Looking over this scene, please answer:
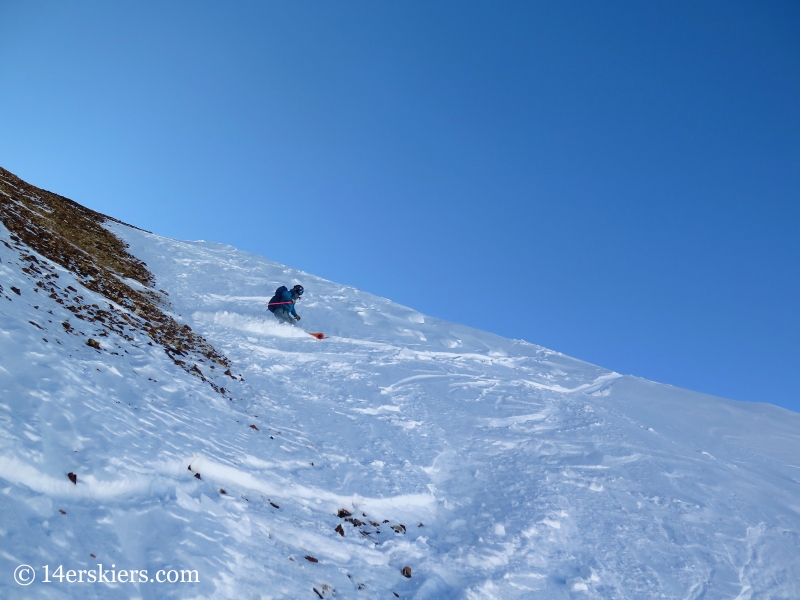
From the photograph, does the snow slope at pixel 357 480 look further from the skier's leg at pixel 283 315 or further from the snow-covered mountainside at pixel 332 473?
the skier's leg at pixel 283 315

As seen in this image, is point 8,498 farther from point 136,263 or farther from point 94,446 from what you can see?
point 136,263

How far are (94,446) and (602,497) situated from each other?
598cm

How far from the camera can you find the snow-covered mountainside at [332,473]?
3414mm

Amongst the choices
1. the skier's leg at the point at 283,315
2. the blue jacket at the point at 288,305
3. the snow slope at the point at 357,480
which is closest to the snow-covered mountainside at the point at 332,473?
the snow slope at the point at 357,480

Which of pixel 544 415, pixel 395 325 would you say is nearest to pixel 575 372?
pixel 544 415

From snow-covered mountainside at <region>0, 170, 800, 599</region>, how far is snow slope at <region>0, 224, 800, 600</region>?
24mm

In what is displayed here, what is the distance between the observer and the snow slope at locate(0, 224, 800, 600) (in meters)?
3.41

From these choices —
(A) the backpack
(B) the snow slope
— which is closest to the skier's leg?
(A) the backpack

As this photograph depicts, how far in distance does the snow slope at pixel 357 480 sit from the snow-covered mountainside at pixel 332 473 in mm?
24

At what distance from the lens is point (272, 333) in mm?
12250

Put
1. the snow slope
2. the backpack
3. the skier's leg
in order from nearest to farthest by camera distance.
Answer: the snow slope → the skier's leg → the backpack

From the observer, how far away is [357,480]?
5762 millimetres

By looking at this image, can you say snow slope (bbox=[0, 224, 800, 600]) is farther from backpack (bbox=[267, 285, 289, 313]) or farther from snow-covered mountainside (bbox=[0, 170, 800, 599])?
backpack (bbox=[267, 285, 289, 313])

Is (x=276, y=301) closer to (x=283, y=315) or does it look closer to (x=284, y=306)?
(x=284, y=306)
